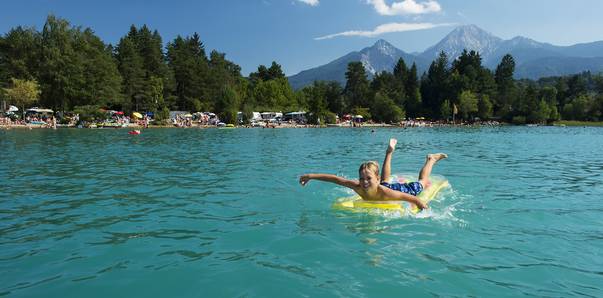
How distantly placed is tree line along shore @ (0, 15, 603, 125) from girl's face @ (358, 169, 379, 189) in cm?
5896

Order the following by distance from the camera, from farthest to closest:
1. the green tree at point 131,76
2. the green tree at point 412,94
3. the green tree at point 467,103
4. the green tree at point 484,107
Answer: the green tree at point 412,94 → the green tree at point 484,107 → the green tree at point 467,103 → the green tree at point 131,76

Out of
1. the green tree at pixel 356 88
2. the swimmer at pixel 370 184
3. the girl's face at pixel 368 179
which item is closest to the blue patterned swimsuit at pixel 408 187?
the swimmer at pixel 370 184

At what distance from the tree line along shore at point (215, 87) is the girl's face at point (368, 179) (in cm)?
5896

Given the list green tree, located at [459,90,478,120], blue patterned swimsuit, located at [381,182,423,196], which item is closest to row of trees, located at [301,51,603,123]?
green tree, located at [459,90,478,120]

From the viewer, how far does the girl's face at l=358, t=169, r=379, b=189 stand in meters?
7.54

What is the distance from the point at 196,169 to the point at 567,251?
476 inches

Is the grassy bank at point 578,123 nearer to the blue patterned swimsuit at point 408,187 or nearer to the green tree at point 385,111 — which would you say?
Result: the green tree at point 385,111

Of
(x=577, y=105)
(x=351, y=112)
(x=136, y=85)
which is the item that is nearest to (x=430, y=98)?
(x=351, y=112)

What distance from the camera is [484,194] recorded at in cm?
1065

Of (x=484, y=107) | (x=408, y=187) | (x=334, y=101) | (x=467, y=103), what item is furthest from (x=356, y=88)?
(x=408, y=187)

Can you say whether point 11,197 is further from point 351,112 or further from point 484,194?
point 351,112

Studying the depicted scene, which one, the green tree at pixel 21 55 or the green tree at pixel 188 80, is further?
the green tree at pixel 188 80

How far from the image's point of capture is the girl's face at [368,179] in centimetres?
754

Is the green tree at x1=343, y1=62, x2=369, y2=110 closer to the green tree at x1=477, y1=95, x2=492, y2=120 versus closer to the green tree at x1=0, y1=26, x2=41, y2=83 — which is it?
the green tree at x1=477, y1=95, x2=492, y2=120
